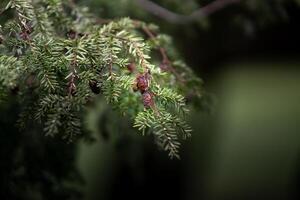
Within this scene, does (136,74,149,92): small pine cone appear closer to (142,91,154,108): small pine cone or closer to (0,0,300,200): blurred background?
(142,91,154,108): small pine cone

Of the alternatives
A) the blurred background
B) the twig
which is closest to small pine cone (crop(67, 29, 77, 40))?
the blurred background

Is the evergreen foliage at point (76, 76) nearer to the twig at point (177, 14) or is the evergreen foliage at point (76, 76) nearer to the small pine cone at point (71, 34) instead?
the small pine cone at point (71, 34)

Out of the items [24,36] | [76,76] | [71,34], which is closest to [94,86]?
[76,76]

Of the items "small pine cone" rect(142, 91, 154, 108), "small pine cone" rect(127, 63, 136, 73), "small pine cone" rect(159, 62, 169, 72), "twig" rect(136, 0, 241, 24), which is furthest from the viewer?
"twig" rect(136, 0, 241, 24)

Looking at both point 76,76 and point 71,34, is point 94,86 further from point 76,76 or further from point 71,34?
point 71,34

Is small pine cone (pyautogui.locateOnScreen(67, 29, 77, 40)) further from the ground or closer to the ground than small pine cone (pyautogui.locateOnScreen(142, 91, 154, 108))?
further from the ground

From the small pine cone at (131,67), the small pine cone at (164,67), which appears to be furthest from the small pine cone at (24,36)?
the small pine cone at (164,67)
